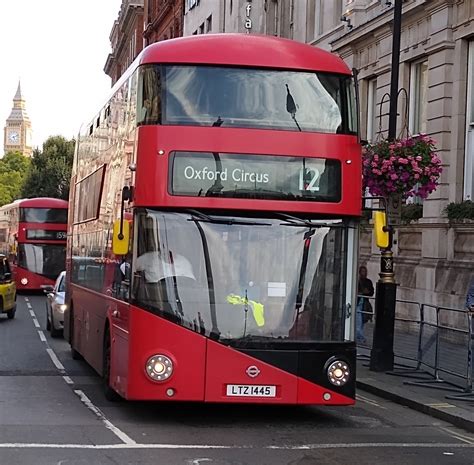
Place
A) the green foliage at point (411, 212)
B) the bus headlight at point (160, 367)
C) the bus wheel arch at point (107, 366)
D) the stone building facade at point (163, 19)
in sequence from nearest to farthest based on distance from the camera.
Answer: the bus headlight at point (160, 367) → the bus wheel arch at point (107, 366) → the green foliage at point (411, 212) → the stone building facade at point (163, 19)

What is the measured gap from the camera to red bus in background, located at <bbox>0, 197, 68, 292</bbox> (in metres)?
45.2

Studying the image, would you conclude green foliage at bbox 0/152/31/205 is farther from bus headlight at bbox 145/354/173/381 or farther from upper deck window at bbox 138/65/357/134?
bus headlight at bbox 145/354/173/381

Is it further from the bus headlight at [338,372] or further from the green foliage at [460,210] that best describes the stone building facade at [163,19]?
→ the bus headlight at [338,372]

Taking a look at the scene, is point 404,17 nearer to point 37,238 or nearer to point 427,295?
point 427,295

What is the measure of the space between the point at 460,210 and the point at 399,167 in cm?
690

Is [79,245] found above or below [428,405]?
above

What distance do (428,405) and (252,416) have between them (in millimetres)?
2468

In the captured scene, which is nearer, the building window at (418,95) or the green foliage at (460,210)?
the green foliage at (460,210)

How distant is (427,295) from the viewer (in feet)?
78.6

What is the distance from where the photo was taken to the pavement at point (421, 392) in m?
12.6

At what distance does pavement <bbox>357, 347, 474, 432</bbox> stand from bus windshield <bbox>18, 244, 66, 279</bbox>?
29.5 meters

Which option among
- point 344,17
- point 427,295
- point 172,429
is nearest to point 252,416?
point 172,429

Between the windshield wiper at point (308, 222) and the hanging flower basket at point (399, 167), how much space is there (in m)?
5.35

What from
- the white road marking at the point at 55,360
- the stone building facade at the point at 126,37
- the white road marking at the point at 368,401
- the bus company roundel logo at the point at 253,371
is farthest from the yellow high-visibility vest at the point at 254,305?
the stone building facade at the point at 126,37
